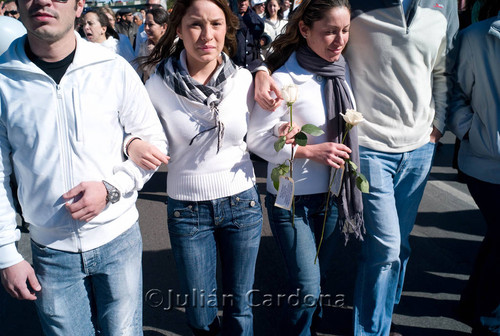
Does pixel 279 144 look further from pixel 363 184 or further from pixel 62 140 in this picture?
pixel 62 140

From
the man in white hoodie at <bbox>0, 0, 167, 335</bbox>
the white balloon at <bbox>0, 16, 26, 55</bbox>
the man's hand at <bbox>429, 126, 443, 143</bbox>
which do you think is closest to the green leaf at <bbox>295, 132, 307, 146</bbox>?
the man in white hoodie at <bbox>0, 0, 167, 335</bbox>

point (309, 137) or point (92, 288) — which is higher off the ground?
point (309, 137)

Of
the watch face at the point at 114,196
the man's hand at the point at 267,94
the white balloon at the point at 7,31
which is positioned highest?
the white balloon at the point at 7,31

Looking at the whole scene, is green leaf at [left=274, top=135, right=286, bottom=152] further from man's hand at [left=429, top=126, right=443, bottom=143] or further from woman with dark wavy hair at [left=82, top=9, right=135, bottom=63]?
woman with dark wavy hair at [left=82, top=9, right=135, bottom=63]

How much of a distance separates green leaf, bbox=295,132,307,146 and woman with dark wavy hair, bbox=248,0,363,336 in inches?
3.0

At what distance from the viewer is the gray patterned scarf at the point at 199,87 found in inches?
74.5

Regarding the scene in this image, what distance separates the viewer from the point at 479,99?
7.49ft

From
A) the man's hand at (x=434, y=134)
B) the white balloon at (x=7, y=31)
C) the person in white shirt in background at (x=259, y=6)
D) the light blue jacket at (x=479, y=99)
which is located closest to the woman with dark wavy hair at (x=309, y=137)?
the man's hand at (x=434, y=134)

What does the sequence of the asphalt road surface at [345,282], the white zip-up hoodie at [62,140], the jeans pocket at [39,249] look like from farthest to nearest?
the asphalt road surface at [345,282], the jeans pocket at [39,249], the white zip-up hoodie at [62,140]

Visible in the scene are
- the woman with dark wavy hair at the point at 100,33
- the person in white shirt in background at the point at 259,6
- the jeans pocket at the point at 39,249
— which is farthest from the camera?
the person in white shirt in background at the point at 259,6

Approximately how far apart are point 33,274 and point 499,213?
7.19 ft

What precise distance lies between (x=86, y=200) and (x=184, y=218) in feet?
1.84

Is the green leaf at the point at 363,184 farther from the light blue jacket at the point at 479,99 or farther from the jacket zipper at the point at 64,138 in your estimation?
the jacket zipper at the point at 64,138

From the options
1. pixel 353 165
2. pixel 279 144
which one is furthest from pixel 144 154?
pixel 353 165
